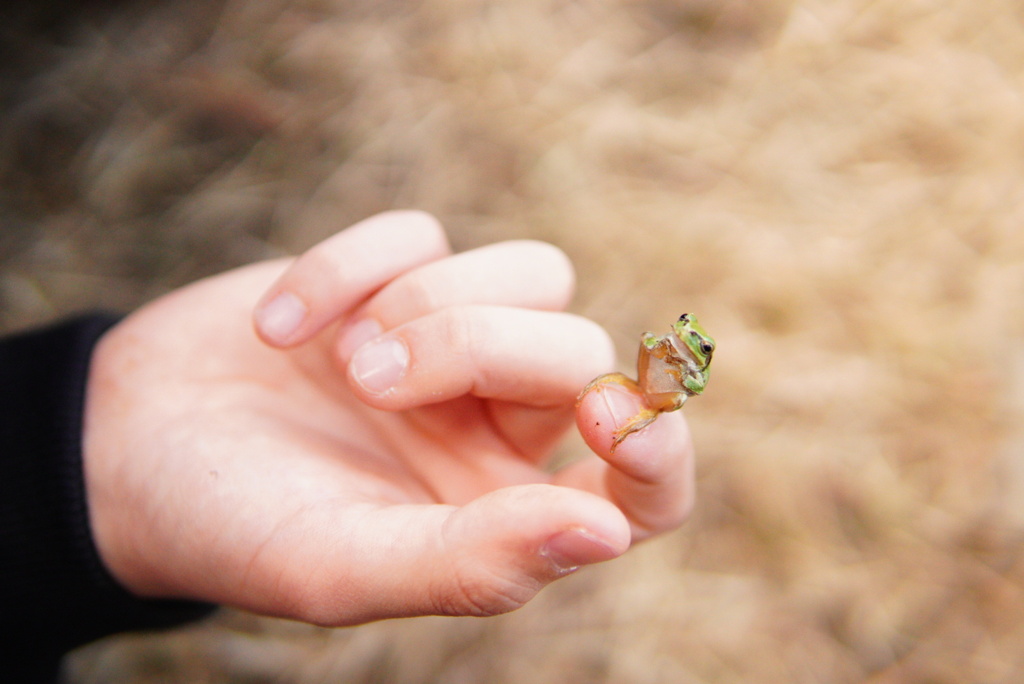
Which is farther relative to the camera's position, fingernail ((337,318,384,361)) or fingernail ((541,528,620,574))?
fingernail ((337,318,384,361))

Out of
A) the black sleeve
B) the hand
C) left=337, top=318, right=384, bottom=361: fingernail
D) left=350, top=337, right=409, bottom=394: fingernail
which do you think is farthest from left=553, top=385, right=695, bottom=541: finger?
the black sleeve

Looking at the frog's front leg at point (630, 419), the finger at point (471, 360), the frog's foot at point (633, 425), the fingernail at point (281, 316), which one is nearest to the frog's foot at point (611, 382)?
the frog's front leg at point (630, 419)

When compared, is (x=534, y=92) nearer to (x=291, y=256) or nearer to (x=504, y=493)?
(x=291, y=256)

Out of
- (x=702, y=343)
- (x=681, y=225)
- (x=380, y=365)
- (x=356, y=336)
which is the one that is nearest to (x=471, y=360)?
(x=380, y=365)

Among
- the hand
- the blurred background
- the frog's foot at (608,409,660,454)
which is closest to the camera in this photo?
the hand

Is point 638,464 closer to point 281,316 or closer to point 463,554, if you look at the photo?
point 463,554

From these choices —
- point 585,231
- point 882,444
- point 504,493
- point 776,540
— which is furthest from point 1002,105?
point 504,493

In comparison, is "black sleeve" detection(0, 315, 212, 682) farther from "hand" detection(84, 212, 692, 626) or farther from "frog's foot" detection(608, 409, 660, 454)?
"frog's foot" detection(608, 409, 660, 454)
